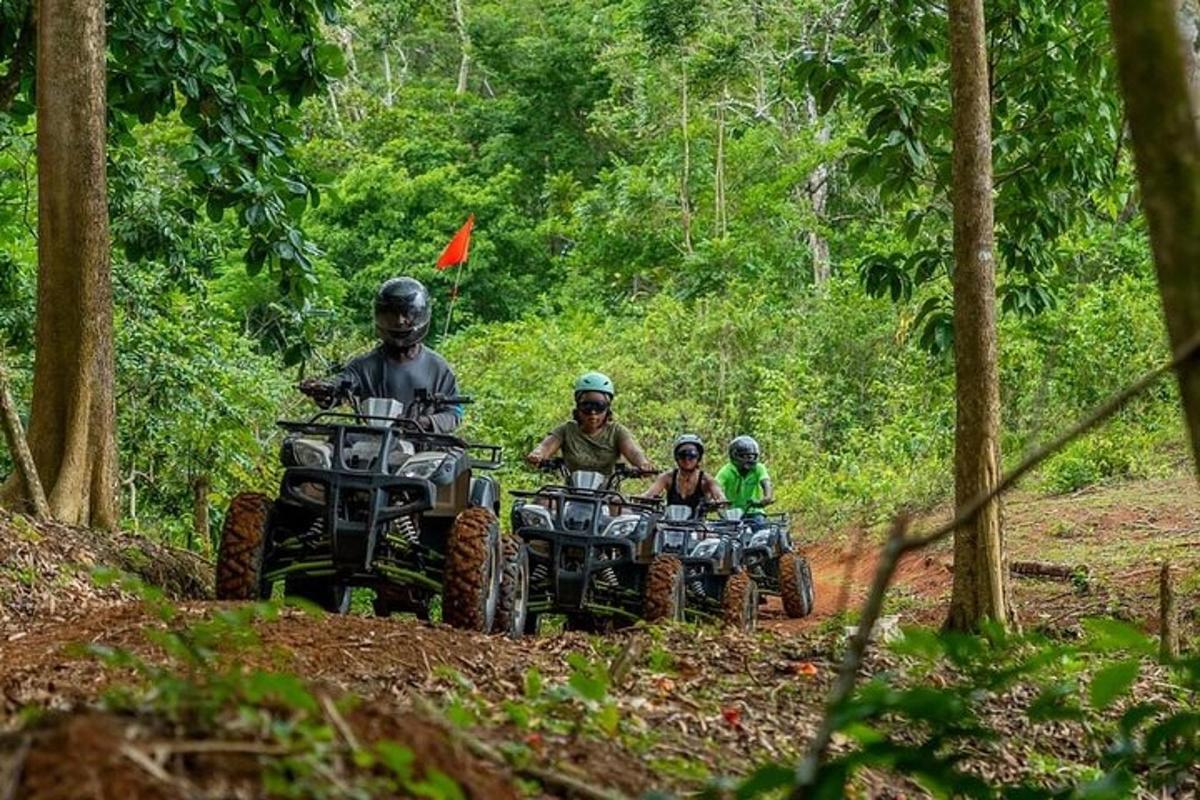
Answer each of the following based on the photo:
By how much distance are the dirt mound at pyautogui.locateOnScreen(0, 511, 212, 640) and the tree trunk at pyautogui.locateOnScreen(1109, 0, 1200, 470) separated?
231 inches

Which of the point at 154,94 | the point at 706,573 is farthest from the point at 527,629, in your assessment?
the point at 154,94

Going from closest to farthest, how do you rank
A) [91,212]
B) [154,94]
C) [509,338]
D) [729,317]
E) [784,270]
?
[91,212], [154,94], [729,317], [509,338], [784,270]

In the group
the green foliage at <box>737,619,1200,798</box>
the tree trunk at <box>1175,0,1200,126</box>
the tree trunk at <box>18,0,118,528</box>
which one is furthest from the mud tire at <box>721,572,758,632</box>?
the green foliage at <box>737,619,1200,798</box>

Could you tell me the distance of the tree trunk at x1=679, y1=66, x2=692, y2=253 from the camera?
36438 millimetres

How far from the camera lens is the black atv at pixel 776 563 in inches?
683

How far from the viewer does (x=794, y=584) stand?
17688mm

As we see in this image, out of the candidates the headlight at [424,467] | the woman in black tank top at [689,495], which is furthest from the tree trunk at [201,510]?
the headlight at [424,467]

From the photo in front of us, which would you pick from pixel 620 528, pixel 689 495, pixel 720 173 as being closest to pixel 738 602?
pixel 689 495

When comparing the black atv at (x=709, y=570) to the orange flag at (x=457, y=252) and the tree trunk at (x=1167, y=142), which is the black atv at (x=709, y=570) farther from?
the tree trunk at (x=1167, y=142)

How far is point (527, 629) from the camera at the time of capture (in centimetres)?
1233

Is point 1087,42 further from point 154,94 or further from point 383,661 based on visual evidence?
point 383,661

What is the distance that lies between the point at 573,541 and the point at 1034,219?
162 inches

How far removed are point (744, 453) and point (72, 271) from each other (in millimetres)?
8638

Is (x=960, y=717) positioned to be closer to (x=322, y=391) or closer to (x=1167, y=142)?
(x=1167, y=142)
